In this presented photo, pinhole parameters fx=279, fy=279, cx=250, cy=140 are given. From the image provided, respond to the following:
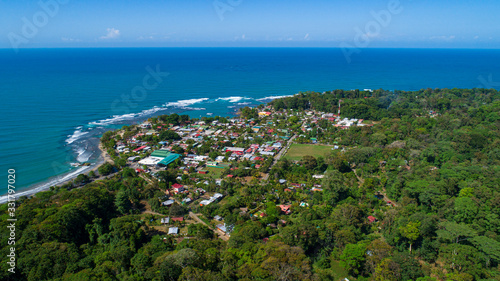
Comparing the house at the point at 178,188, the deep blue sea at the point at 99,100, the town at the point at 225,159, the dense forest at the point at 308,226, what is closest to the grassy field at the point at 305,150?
the town at the point at 225,159

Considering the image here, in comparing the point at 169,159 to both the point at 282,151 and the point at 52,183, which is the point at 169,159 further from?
the point at 282,151

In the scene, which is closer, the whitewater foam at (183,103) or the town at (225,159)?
the town at (225,159)

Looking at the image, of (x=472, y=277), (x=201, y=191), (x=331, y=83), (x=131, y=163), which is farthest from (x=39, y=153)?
(x=331, y=83)

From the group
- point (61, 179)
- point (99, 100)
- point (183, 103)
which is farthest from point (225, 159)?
point (99, 100)

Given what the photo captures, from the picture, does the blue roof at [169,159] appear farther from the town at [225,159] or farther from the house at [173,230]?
the house at [173,230]

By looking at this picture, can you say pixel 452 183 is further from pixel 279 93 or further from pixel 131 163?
pixel 279 93

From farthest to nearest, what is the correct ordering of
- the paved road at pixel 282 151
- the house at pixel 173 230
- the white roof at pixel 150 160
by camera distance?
the white roof at pixel 150 160, the paved road at pixel 282 151, the house at pixel 173 230

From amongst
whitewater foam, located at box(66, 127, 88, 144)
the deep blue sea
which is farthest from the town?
the deep blue sea
